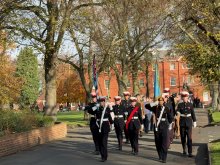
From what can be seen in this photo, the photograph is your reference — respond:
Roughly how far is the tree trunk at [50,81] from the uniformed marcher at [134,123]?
34.0ft

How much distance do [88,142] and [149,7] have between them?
12.6 m

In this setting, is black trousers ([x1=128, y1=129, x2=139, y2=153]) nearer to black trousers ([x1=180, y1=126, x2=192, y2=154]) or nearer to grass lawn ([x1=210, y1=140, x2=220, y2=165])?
black trousers ([x1=180, y1=126, x2=192, y2=154])

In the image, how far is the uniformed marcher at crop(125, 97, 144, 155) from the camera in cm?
1586

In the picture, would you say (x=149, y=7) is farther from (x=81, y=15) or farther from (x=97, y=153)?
(x=97, y=153)

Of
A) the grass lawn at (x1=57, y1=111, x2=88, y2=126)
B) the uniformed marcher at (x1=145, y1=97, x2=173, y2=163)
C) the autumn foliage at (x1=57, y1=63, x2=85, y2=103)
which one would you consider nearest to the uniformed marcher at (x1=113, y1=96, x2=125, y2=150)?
the uniformed marcher at (x1=145, y1=97, x2=173, y2=163)

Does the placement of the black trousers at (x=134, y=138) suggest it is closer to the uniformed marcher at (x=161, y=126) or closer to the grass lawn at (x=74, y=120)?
the uniformed marcher at (x=161, y=126)

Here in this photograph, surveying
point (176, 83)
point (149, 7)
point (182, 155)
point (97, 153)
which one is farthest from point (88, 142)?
point (176, 83)

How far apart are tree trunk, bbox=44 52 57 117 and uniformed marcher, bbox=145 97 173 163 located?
1293 cm

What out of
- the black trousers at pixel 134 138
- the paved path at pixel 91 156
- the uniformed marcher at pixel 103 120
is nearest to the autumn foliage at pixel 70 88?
the paved path at pixel 91 156

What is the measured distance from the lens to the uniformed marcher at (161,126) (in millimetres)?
13930

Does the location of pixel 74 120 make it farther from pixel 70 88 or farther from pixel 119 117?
pixel 70 88

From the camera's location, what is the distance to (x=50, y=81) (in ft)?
88.8

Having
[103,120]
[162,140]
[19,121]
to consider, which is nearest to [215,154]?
[162,140]

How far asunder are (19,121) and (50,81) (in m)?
8.02
